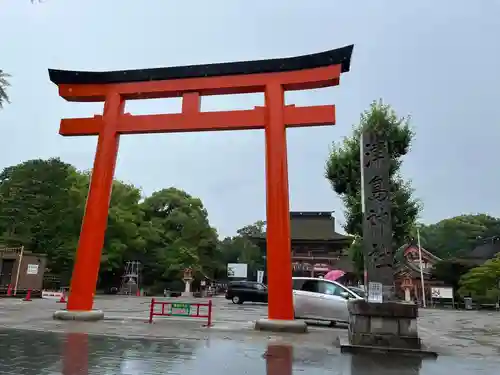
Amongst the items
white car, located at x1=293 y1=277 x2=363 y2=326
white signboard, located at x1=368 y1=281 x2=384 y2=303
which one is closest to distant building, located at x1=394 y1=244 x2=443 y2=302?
white car, located at x1=293 y1=277 x2=363 y2=326

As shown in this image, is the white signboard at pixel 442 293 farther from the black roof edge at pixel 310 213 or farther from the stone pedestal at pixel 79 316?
the stone pedestal at pixel 79 316

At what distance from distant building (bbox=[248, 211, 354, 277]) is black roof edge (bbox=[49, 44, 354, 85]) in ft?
90.2

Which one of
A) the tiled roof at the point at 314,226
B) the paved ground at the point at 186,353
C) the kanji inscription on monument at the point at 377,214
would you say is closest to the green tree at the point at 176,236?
the tiled roof at the point at 314,226

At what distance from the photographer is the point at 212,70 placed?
1221cm

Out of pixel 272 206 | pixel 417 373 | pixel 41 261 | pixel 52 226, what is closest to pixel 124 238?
pixel 52 226

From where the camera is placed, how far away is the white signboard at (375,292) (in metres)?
8.40

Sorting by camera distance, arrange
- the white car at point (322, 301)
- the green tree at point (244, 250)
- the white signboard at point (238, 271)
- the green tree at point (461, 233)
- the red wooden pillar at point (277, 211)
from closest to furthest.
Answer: the red wooden pillar at point (277, 211)
the white car at point (322, 301)
the white signboard at point (238, 271)
the green tree at point (244, 250)
the green tree at point (461, 233)

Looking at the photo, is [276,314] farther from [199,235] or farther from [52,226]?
[199,235]

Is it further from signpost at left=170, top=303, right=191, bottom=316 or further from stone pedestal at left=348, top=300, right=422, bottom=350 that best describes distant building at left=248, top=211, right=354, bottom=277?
stone pedestal at left=348, top=300, right=422, bottom=350

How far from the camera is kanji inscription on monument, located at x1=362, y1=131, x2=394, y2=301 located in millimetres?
8586

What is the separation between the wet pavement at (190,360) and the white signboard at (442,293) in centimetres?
3076

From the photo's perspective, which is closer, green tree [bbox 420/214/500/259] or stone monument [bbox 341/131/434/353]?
stone monument [bbox 341/131/434/353]

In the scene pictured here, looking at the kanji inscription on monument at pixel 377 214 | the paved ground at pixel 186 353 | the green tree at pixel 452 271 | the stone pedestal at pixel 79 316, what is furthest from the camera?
the green tree at pixel 452 271

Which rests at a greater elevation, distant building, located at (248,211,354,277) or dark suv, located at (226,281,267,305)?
distant building, located at (248,211,354,277)
